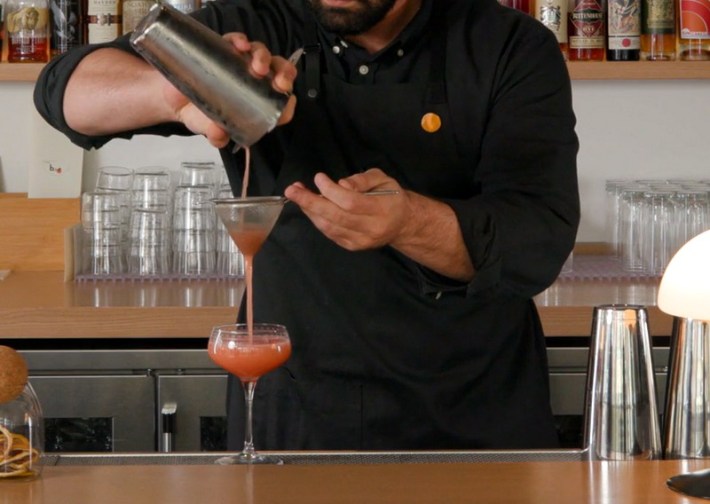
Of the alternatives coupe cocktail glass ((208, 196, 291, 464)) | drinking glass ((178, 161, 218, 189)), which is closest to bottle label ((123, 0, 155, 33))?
drinking glass ((178, 161, 218, 189))

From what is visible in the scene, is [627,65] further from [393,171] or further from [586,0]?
[393,171]

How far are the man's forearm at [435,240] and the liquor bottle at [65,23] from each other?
1.60 m

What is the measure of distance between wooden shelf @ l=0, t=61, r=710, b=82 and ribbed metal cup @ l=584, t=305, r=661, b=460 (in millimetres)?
1629

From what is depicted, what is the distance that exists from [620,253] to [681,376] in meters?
1.78

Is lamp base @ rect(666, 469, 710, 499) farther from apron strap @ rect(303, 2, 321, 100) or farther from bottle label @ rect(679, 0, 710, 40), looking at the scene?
bottle label @ rect(679, 0, 710, 40)

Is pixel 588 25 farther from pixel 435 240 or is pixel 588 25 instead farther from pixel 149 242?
pixel 435 240

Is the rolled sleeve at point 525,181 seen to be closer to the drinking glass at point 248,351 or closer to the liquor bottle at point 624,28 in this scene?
the drinking glass at point 248,351

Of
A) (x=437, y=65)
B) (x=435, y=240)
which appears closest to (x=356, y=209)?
(x=435, y=240)

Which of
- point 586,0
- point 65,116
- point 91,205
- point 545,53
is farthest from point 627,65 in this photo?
point 65,116

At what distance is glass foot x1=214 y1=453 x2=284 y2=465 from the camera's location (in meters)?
1.51

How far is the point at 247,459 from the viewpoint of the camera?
1518 millimetres

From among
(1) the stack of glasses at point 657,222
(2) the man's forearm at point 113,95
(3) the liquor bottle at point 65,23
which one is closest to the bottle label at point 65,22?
(3) the liquor bottle at point 65,23

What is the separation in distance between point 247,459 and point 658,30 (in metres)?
1.99

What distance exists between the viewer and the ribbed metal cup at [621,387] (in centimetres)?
149
